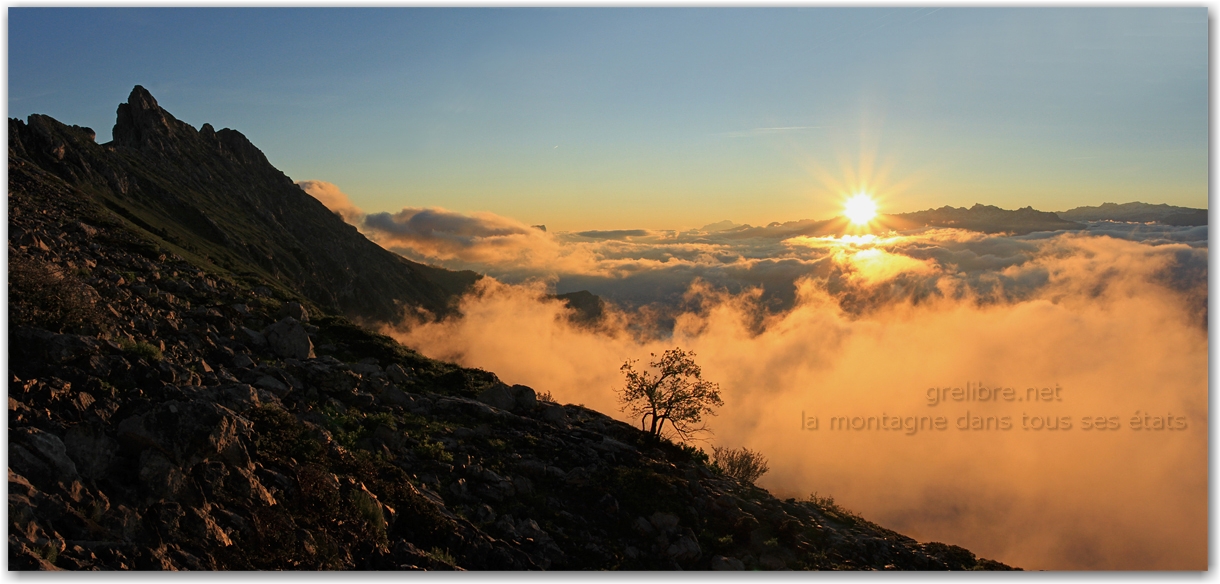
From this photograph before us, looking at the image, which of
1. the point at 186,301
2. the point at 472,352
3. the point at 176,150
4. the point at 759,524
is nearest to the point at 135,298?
the point at 186,301

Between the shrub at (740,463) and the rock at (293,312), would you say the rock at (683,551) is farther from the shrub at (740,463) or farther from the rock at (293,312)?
the rock at (293,312)

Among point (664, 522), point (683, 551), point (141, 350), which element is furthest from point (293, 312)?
point (683, 551)

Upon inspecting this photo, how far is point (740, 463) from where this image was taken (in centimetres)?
3984

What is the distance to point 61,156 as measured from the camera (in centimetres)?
6775

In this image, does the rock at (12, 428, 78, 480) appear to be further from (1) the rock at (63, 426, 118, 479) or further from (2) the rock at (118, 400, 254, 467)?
(2) the rock at (118, 400, 254, 467)

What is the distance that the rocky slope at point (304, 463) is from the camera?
12.5m

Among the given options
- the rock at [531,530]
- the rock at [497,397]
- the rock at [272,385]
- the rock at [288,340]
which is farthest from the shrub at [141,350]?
the rock at [497,397]

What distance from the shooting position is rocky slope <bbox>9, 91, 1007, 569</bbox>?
41.0 feet

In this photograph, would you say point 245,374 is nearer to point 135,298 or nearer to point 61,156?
point 135,298

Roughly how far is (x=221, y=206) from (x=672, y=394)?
106617 mm

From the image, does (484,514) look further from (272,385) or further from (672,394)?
(672,394)

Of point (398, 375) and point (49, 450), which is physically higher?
point (398, 375)

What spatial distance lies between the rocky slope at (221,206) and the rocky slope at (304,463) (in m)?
30.6

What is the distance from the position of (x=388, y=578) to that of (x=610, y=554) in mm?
6596
